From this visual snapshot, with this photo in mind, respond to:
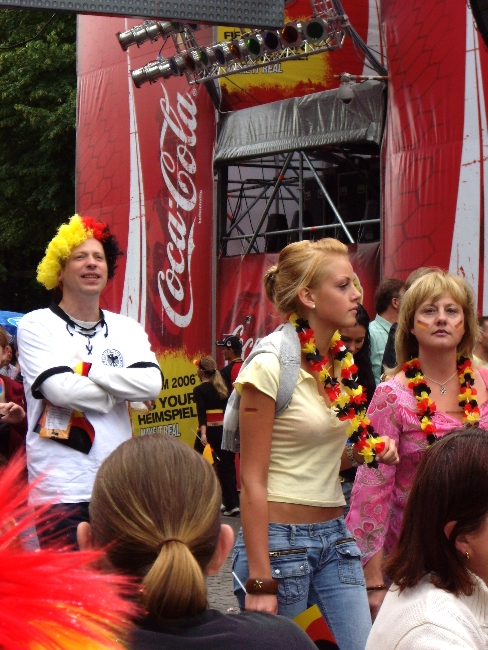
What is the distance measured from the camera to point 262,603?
117 inches

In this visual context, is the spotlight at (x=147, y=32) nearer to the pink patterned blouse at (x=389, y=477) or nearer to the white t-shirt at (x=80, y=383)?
the white t-shirt at (x=80, y=383)

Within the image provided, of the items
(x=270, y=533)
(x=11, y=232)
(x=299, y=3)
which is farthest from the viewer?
(x=11, y=232)

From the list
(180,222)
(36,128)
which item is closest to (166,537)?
(180,222)

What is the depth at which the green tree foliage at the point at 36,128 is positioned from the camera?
21438mm

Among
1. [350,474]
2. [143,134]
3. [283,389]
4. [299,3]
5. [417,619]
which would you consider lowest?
[350,474]

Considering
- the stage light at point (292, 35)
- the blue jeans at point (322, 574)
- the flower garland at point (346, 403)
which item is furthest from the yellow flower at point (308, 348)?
the stage light at point (292, 35)

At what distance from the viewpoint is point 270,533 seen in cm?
313

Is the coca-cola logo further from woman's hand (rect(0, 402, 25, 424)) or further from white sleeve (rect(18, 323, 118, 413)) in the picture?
white sleeve (rect(18, 323, 118, 413))

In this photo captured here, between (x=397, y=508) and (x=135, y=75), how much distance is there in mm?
9784

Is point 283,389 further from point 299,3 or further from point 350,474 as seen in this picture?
point 299,3

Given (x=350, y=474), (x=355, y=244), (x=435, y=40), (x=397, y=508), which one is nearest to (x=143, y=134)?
(x=355, y=244)

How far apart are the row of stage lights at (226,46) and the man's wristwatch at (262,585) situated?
816cm

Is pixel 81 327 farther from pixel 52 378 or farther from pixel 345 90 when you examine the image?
pixel 345 90

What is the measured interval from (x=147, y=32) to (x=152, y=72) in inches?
29.6
